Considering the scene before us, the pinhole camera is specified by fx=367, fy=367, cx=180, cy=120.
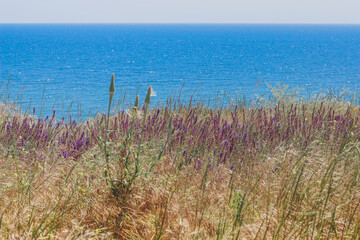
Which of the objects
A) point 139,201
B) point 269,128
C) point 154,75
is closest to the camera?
point 139,201

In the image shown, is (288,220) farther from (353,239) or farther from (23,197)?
(23,197)

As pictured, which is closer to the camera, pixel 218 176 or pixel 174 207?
pixel 174 207

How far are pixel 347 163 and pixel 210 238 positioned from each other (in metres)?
1.33

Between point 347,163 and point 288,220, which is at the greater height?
point 347,163

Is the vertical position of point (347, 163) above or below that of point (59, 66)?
above

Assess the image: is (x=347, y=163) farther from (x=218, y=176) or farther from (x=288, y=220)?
(x=218, y=176)

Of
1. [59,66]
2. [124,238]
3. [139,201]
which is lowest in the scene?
[59,66]

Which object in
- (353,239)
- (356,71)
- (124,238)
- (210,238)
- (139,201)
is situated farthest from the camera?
(356,71)

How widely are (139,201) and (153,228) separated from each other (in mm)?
359

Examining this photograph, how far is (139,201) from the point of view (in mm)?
2982

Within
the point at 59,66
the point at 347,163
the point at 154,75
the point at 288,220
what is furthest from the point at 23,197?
the point at 59,66

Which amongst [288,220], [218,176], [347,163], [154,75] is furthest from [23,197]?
[154,75]

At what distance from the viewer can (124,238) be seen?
9.11 feet

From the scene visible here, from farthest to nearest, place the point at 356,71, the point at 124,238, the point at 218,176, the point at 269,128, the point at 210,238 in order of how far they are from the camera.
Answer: the point at 356,71 → the point at 269,128 → the point at 218,176 → the point at 124,238 → the point at 210,238
